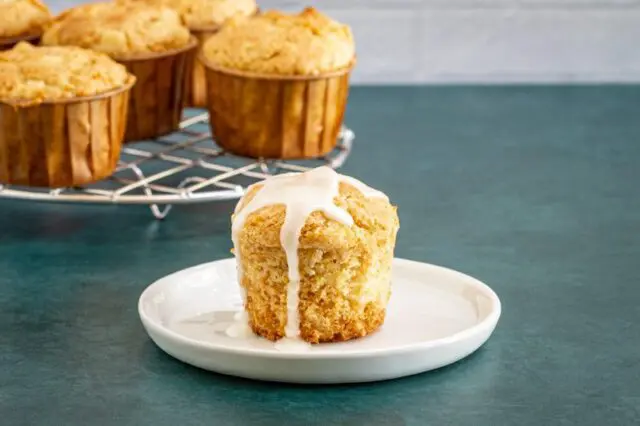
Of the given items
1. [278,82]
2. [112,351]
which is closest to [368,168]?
[278,82]

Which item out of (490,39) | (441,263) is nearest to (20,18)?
(441,263)

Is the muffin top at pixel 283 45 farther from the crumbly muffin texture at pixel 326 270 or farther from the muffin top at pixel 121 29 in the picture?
the crumbly muffin texture at pixel 326 270

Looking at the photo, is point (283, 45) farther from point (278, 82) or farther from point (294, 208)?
point (294, 208)

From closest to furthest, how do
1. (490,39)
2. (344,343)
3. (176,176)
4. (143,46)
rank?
(344,343), (143,46), (176,176), (490,39)

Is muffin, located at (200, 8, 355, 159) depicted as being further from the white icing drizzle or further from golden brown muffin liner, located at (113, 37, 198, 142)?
the white icing drizzle

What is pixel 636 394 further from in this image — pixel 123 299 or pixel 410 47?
pixel 410 47

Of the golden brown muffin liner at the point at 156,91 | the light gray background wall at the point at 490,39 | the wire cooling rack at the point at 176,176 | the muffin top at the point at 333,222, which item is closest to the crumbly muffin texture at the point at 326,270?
the muffin top at the point at 333,222

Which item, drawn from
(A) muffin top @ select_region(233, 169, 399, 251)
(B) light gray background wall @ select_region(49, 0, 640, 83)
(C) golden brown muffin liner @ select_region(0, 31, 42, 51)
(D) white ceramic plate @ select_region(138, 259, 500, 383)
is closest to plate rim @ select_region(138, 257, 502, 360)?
(D) white ceramic plate @ select_region(138, 259, 500, 383)
